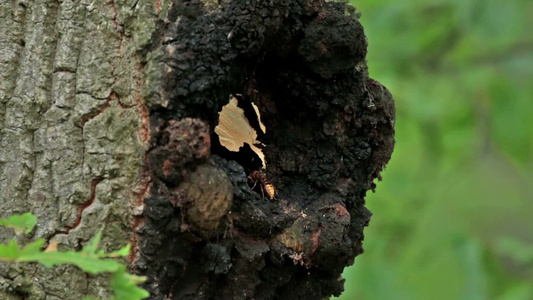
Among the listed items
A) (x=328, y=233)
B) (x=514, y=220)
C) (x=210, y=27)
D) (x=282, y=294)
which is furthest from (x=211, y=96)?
(x=514, y=220)

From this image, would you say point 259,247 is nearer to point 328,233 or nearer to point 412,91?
point 328,233

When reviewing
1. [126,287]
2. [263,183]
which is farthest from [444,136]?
[126,287]

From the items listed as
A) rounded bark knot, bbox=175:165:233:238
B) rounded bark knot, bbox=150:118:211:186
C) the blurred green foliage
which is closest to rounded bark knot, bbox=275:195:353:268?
rounded bark knot, bbox=175:165:233:238

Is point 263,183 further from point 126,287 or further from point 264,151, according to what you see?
point 126,287

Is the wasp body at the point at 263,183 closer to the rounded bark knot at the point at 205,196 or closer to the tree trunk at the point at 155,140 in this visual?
the tree trunk at the point at 155,140

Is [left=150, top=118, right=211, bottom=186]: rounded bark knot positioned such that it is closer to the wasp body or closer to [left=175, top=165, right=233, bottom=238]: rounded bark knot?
[left=175, top=165, right=233, bottom=238]: rounded bark knot

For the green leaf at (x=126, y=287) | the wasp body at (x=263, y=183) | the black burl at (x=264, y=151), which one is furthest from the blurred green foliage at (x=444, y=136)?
the green leaf at (x=126, y=287)
